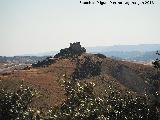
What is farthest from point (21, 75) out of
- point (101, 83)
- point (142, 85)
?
point (142, 85)

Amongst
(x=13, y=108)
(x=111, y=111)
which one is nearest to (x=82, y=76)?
(x=13, y=108)

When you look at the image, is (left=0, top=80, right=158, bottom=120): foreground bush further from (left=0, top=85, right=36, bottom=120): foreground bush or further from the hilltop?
the hilltop

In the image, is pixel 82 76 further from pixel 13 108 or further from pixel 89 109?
pixel 89 109

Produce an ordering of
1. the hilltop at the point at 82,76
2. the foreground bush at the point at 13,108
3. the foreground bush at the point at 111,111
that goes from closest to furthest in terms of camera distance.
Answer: the foreground bush at the point at 111,111 → the foreground bush at the point at 13,108 → the hilltop at the point at 82,76

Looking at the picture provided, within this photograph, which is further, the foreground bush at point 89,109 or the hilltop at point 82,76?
the hilltop at point 82,76

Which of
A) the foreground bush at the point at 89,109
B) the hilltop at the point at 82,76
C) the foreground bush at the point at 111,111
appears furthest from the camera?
the hilltop at the point at 82,76

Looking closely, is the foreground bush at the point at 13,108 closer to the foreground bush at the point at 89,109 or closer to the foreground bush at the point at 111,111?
the foreground bush at the point at 89,109

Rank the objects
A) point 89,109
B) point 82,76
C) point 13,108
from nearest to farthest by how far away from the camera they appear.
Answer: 1. point 89,109
2. point 13,108
3. point 82,76

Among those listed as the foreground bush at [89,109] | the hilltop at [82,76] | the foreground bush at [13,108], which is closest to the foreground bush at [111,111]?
the foreground bush at [89,109]

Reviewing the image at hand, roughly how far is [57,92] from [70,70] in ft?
126

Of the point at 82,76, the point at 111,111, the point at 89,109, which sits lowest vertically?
the point at 82,76

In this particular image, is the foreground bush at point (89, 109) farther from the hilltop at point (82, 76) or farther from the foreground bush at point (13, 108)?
the hilltop at point (82, 76)

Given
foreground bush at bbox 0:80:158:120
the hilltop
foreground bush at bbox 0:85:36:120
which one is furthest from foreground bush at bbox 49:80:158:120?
the hilltop

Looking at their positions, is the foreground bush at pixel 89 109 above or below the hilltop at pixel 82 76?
above
